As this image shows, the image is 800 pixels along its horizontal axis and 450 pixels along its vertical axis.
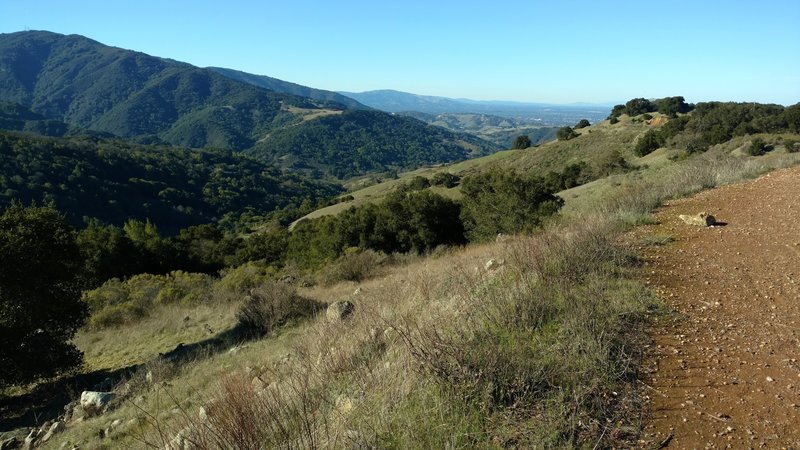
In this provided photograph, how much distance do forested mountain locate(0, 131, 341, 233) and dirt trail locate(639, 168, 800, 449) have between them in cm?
8023

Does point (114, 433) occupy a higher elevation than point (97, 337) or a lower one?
higher

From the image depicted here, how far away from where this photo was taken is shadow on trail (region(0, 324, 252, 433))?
8180 mm

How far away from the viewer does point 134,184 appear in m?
87.1

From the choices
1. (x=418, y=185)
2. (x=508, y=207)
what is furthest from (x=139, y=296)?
(x=418, y=185)

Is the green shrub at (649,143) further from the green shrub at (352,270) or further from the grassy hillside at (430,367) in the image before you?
the green shrub at (352,270)

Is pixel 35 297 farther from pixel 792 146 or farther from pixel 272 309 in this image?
pixel 792 146

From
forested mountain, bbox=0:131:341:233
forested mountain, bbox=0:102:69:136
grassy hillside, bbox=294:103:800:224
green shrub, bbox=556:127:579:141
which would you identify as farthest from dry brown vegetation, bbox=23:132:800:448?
forested mountain, bbox=0:102:69:136

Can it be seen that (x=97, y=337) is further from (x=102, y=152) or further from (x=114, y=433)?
(x=102, y=152)

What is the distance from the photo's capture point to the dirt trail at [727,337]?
283 centimetres

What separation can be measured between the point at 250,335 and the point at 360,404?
798 centimetres

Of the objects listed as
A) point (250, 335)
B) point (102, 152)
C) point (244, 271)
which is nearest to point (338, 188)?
point (102, 152)

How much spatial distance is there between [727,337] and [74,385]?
11754 millimetres

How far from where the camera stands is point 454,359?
125 inches

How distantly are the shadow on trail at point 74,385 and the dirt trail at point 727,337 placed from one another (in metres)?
7.69
